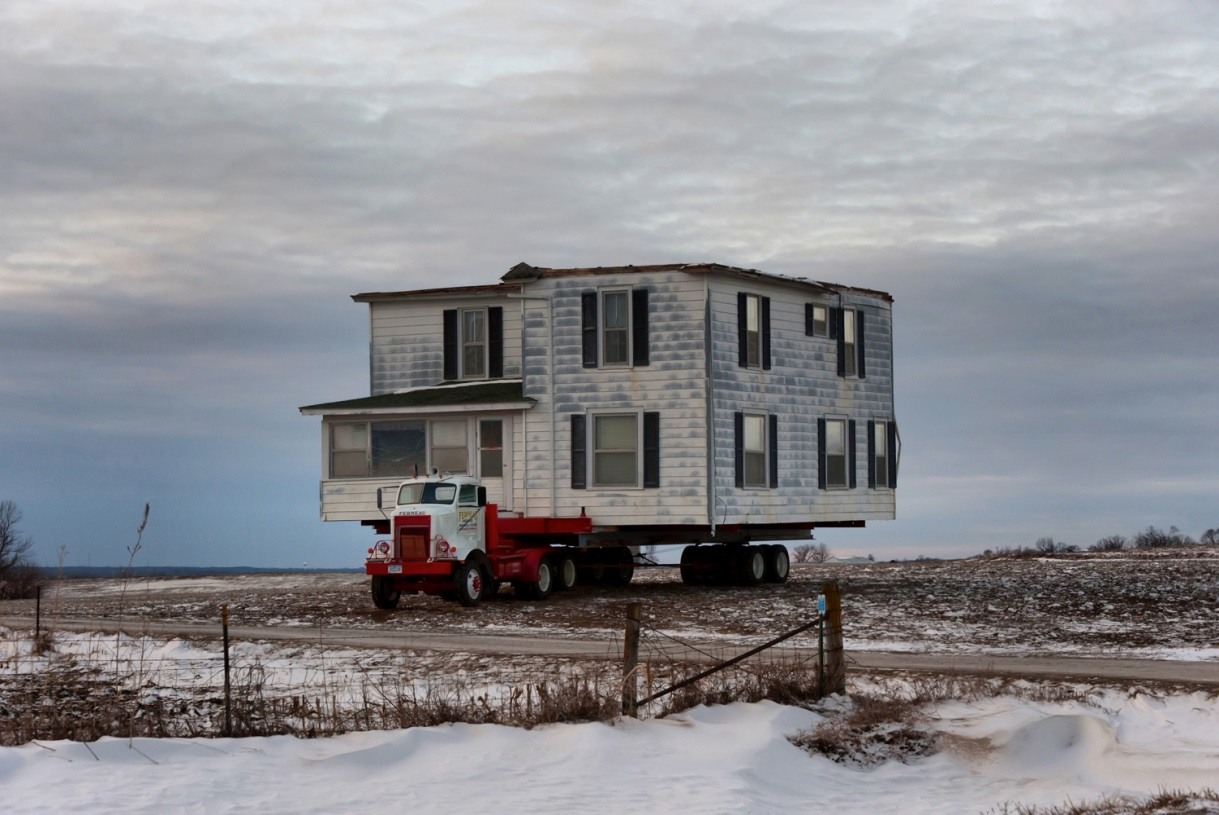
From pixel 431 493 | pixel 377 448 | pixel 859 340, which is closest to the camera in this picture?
pixel 431 493

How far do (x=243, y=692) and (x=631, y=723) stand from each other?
141 inches

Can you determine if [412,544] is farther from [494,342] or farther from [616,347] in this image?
[494,342]

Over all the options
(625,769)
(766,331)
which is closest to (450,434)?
(766,331)

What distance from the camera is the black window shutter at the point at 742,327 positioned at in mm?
30797

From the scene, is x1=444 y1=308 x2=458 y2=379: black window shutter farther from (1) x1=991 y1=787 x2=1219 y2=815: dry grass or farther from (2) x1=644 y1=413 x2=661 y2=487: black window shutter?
(1) x1=991 y1=787 x2=1219 y2=815: dry grass

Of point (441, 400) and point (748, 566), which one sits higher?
point (441, 400)

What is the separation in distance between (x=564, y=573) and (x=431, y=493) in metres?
4.32

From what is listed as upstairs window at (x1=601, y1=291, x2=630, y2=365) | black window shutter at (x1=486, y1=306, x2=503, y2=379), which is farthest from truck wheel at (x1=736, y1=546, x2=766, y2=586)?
black window shutter at (x1=486, y1=306, x2=503, y2=379)

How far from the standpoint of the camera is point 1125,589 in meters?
27.5

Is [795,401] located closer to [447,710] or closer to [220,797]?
[447,710]

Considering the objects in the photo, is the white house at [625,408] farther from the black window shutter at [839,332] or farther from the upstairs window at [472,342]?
the black window shutter at [839,332]

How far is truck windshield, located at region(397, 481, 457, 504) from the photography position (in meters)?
26.4

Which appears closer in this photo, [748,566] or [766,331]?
[766,331]

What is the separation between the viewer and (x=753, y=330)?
31.4m
